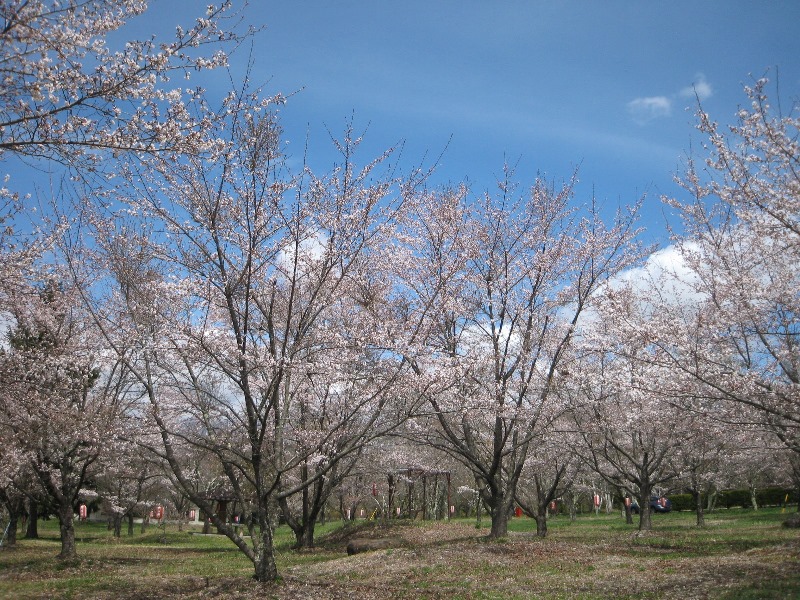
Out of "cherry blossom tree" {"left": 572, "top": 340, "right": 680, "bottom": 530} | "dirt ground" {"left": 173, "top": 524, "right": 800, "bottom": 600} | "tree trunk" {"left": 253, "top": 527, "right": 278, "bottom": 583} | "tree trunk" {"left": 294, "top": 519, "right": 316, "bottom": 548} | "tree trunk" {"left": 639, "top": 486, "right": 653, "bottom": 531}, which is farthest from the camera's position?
"tree trunk" {"left": 294, "top": 519, "right": 316, "bottom": 548}

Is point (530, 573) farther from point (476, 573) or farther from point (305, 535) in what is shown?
point (305, 535)

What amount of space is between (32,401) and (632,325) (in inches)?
367

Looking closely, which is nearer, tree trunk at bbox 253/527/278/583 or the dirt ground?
the dirt ground

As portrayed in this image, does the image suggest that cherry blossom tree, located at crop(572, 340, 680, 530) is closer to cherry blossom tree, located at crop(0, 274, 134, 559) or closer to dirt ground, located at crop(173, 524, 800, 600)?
dirt ground, located at crop(173, 524, 800, 600)

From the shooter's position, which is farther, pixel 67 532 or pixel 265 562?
pixel 67 532

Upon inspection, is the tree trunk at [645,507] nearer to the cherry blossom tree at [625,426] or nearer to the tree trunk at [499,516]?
the cherry blossom tree at [625,426]

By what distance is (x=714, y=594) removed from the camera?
8148 mm

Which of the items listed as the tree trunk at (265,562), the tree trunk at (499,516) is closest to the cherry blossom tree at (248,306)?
the tree trunk at (265,562)

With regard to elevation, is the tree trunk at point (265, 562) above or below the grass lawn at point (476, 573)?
above

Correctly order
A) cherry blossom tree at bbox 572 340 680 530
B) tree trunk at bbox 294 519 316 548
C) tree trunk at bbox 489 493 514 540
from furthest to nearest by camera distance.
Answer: tree trunk at bbox 294 519 316 548, tree trunk at bbox 489 493 514 540, cherry blossom tree at bbox 572 340 680 530

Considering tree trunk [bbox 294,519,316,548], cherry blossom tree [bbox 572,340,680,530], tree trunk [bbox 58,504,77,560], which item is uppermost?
cherry blossom tree [bbox 572,340,680,530]

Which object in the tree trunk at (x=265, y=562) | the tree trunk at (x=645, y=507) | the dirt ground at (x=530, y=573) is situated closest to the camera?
the dirt ground at (x=530, y=573)

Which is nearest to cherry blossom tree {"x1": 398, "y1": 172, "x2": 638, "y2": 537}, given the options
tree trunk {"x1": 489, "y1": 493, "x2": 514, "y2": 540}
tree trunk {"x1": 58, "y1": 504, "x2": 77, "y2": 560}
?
tree trunk {"x1": 489, "y1": 493, "x2": 514, "y2": 540}

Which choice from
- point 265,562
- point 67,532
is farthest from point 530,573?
point 67,532
